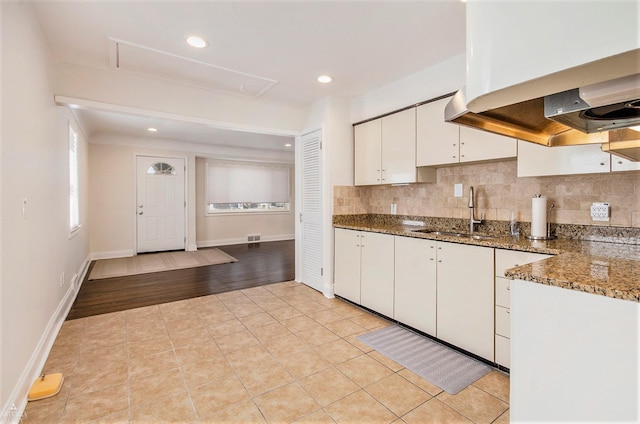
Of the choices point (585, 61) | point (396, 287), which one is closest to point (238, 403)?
point (396, 287)

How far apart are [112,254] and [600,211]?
719 centimetres

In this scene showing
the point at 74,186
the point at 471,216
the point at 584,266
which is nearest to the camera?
the point at 584,266

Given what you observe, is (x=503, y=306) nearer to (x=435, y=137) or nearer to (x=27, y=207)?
(x=435, y=137)

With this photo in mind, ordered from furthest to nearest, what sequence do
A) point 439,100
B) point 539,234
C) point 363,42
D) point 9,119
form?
point 439,100
point 363,42
point 539,234
point 9,119

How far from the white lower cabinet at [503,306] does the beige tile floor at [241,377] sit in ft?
0.48

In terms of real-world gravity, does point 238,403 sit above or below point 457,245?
below

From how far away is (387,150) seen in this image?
341 cm

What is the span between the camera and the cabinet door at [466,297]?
218 cm

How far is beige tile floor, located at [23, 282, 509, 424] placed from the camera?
174cm

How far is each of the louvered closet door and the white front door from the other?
3.87 metres

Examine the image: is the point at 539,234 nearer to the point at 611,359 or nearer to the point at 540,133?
the point at 540,133

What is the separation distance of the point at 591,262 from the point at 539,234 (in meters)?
1.06

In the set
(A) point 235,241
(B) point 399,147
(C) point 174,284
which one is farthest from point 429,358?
(A) point 235,241

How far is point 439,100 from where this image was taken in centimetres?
284
